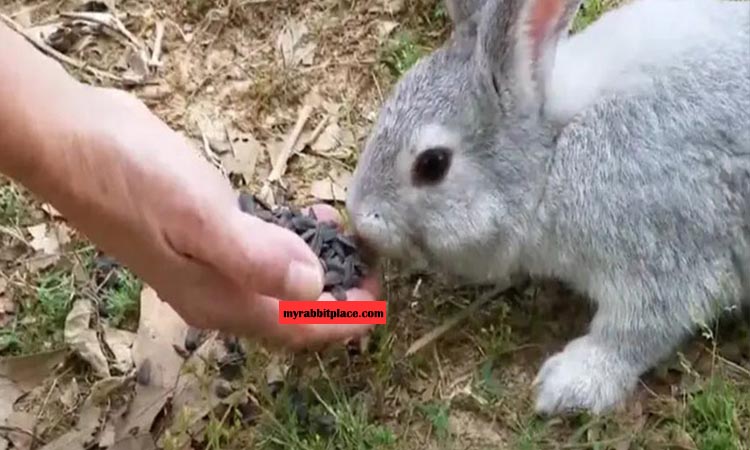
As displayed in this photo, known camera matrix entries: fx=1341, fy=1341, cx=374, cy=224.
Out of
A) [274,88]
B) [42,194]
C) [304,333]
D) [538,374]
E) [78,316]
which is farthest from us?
[274,88]

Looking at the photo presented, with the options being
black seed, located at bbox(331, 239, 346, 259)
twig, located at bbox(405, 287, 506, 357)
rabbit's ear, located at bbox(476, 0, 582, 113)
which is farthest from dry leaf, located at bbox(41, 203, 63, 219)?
rabbit's ear, located at bbox(476, 0, 582, 113)

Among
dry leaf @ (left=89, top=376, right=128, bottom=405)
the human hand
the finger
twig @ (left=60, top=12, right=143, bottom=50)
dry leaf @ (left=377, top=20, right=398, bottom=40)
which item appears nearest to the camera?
the human hand

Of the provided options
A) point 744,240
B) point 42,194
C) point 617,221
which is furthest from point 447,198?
point 42,194

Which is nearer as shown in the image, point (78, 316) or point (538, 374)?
point (538, 374)

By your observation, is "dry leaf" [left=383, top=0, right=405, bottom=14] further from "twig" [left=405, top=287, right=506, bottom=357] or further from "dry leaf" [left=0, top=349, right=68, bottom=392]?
"dry leaf" [left=0, top=349, right=68, bottom=392]

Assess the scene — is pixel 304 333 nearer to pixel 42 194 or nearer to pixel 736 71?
pixel 42 194

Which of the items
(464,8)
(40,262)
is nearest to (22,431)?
(40,262)

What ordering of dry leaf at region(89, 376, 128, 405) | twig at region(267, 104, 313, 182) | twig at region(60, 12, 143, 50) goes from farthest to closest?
twig at region(60, 12, 143, 50) < twig at region(267, 104, 313, 182) < dry leaf at region(89, 376, 128, 405)
